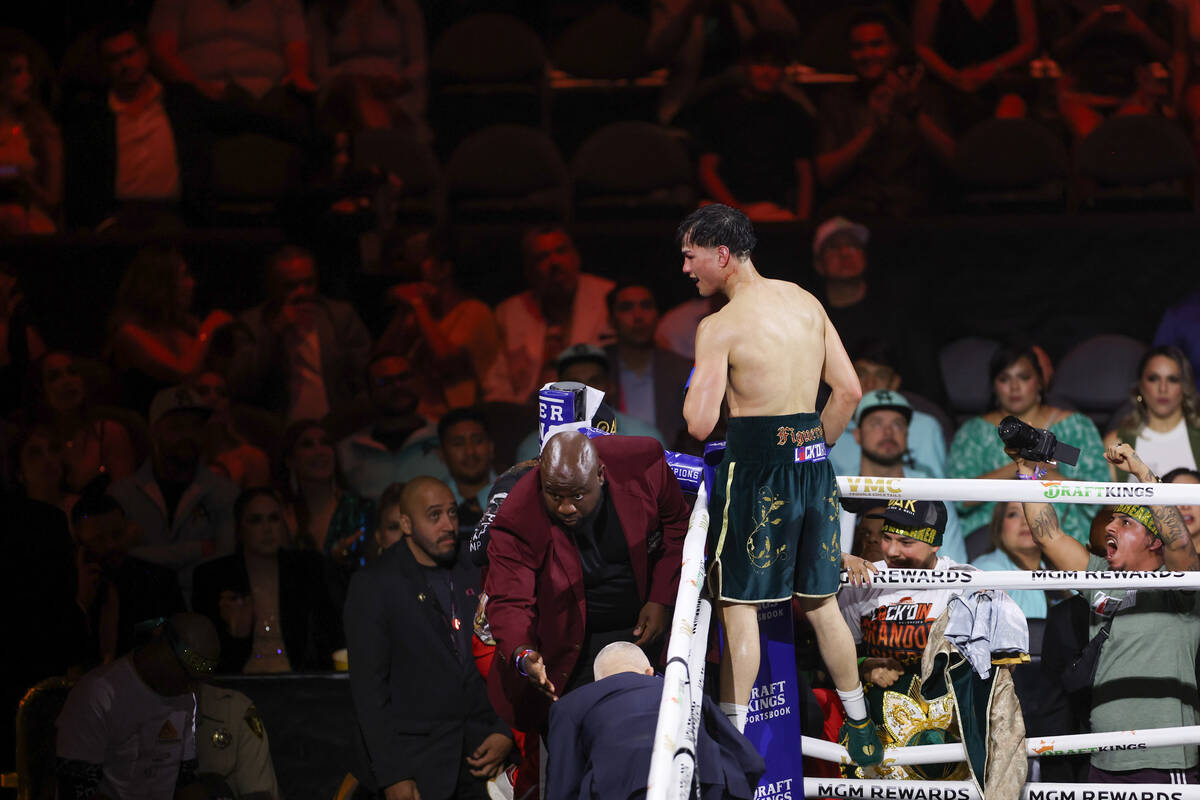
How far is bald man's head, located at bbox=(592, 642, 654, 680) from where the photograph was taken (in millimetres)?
2934

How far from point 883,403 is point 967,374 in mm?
732

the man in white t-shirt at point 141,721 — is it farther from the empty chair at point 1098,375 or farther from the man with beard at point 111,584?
the empty chair at point 1098,375

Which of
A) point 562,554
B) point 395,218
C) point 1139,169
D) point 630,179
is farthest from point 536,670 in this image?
point 1139,169

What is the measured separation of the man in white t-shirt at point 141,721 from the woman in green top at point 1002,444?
10.5 ft

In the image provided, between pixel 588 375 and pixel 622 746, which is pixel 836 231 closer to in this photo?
pixel 588 375

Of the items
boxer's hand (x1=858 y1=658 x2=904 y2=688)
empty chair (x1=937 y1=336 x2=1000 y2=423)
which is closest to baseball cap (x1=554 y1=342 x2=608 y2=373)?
empty chair (x1=937 y1=336 x2=1000 y2=423)

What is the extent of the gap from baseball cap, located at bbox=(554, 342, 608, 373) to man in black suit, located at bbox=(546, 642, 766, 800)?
11.0 feet

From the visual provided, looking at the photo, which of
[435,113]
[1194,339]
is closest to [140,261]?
[435,113]

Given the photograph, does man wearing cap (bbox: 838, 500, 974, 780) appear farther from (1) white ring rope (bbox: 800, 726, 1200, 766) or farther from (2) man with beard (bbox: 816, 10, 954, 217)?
(2) man with beard (bbox: 816, 10, 954, 217)

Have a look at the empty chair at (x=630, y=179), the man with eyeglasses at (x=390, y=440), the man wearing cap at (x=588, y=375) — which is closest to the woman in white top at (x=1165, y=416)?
the man wearing cap at (x=588, y=375)

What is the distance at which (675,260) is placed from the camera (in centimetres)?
645

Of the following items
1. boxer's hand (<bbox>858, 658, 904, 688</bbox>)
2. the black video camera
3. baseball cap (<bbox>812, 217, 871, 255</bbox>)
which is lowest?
boxer's hand (<bbox>858, 658, 904, 688</bbox>)

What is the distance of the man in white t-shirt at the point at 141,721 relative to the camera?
13.7ft

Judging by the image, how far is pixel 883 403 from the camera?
5.57 m
